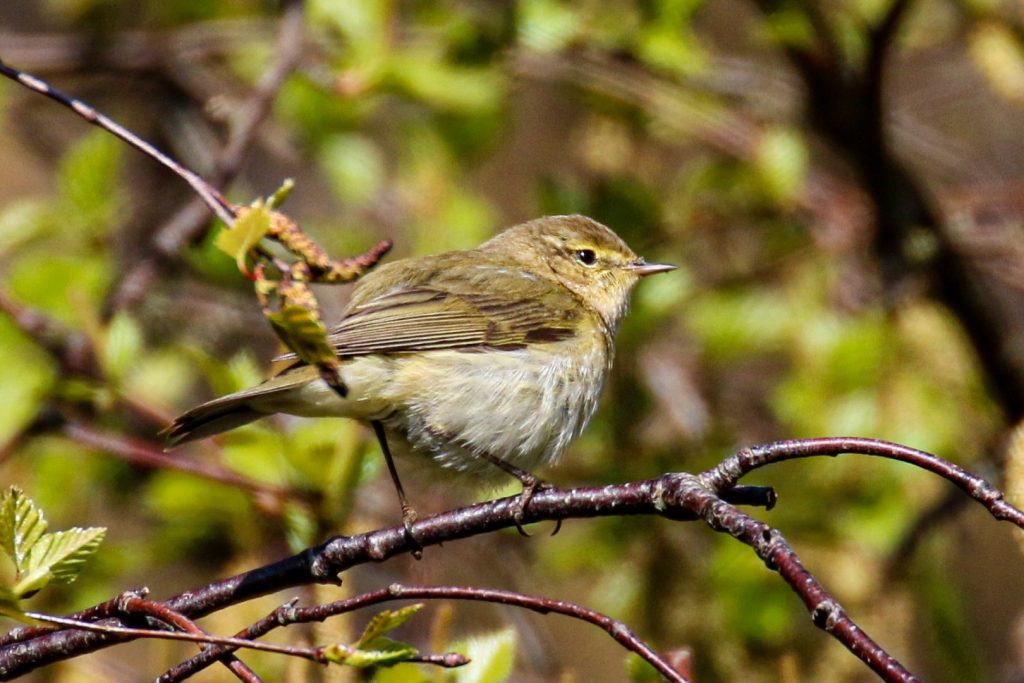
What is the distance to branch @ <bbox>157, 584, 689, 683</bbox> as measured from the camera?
1.82 metres

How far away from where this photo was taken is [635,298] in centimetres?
471

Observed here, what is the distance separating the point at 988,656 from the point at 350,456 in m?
4.25

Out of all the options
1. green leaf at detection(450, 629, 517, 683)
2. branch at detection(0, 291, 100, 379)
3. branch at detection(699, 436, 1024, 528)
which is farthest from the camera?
branch at detection(0, 291, 100, 379)

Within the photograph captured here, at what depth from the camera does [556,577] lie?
5047 millimetres

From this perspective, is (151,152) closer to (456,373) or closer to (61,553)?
(61,553)

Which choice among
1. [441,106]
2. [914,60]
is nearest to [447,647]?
[441,106]

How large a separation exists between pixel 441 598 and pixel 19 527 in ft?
2.25

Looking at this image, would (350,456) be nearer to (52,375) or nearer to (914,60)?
(52,375)

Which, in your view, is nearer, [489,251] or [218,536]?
[489,251]

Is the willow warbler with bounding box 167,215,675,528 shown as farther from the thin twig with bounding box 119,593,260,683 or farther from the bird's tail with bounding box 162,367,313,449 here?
the thin twig with bounding box 119,593,260,683

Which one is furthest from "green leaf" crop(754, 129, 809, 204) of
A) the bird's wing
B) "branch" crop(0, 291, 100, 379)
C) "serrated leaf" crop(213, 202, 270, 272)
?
"serrated leaf" crop(213, 202, 270, 272)

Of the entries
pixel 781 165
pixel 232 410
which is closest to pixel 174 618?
pixel 232 410

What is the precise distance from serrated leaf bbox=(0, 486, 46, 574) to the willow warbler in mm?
903

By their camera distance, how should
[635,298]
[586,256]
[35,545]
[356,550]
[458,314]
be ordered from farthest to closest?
1. [635,298]
2. [586,256]
3. [458,314]
4. [356,550]
5. [35,545]
